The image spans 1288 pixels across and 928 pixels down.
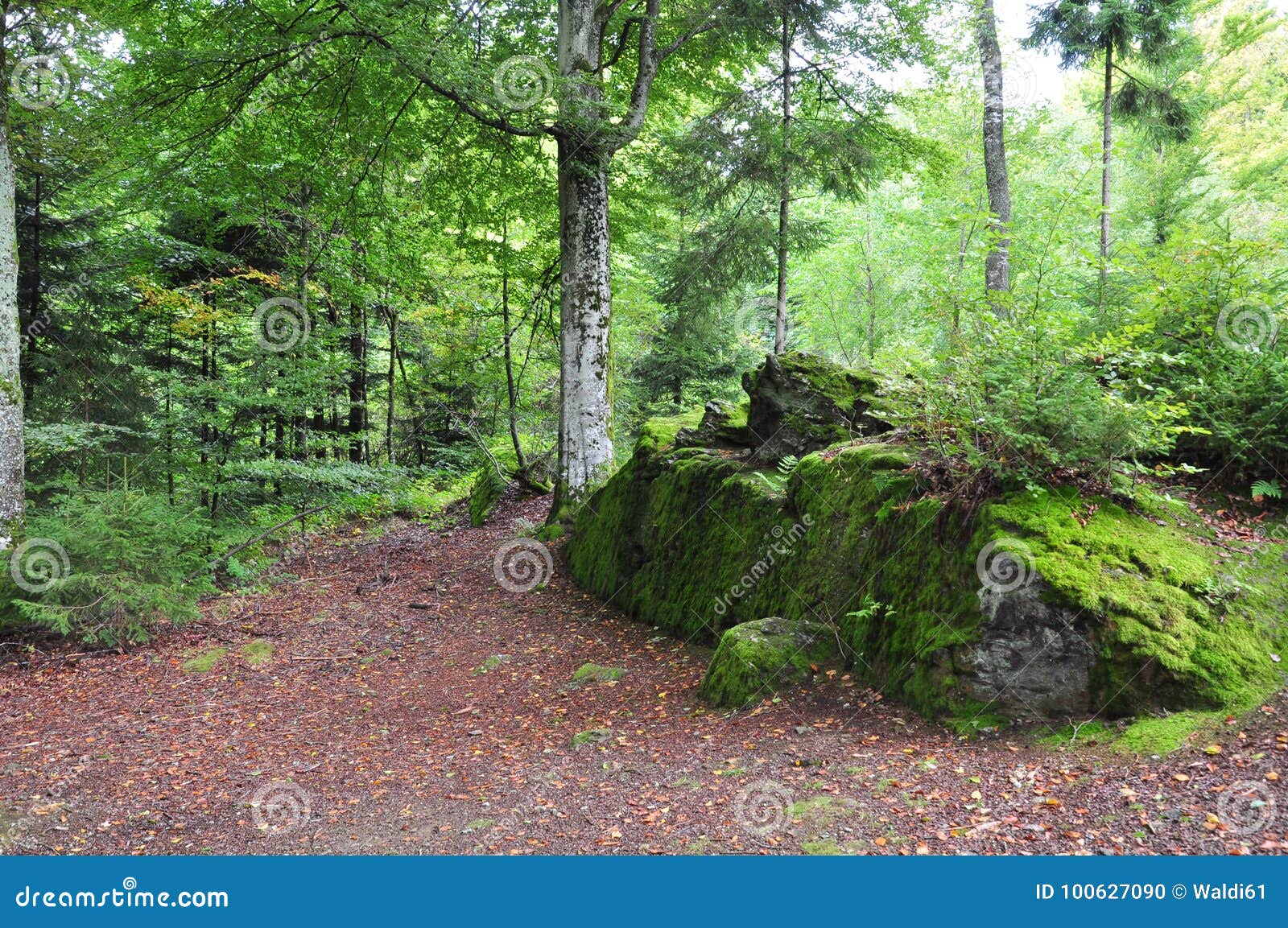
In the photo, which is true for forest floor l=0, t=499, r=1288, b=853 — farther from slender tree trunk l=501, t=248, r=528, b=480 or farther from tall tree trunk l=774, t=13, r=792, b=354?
tall tree trunk l=774, t=13, r=792, b=354

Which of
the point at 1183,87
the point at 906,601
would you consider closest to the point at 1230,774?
the point at 906,601

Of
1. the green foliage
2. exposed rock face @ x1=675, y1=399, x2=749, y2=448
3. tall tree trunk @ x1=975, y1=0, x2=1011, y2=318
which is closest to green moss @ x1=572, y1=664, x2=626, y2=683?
exposed rock face @ x1=675, y1=399, x2=749, y2=448

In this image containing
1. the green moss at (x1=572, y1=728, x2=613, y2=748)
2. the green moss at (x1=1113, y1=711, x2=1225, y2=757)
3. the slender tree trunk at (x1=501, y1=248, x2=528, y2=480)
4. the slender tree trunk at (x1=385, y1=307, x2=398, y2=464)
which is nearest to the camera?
the green moss at (x1=1113, y1=711, x2=1225, y2=757)

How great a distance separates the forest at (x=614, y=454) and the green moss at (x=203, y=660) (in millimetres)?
44

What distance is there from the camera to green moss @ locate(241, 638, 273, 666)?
7500mm

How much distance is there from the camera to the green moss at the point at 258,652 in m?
7.50

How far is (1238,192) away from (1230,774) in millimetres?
18947

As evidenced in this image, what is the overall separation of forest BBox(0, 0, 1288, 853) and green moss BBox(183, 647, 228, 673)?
44 mm

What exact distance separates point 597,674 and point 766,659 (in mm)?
1930

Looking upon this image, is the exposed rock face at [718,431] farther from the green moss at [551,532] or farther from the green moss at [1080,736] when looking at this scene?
the green moss at [1080,736]

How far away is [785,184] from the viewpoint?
1146 cm

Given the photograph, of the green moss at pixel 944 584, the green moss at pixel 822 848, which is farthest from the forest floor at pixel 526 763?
the green moss at pixel 944 584

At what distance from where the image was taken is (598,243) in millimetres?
9758

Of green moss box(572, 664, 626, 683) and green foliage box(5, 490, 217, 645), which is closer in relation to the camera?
green moss box(572, 664, 626, 683)
